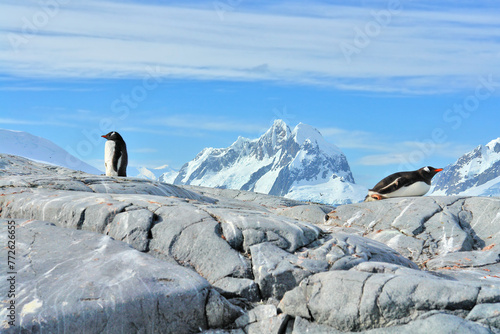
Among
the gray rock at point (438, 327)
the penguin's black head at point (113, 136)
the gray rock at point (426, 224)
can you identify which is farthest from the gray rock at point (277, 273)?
the penguin's black head at point (113, 136)

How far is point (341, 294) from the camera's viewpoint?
7727 millimetres

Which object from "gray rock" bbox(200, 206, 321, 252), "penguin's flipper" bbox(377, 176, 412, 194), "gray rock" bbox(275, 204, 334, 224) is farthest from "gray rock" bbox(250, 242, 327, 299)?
"penguin's flipper" bbox(377, 176, 412, 194)

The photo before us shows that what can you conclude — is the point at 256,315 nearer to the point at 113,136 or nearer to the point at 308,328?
the point at 308,328

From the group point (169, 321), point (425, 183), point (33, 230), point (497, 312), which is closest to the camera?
point (497, 312)

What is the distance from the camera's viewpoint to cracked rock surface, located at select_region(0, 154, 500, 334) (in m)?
7.35

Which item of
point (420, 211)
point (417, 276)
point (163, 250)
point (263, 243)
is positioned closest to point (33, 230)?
point (163, 250)

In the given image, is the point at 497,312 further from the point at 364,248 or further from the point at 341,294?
the point at 364,248

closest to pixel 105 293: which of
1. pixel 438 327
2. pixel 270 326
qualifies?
pixel 270 326

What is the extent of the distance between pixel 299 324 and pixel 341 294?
828mm

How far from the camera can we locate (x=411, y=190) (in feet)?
49.7

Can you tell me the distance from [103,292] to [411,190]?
10661mm

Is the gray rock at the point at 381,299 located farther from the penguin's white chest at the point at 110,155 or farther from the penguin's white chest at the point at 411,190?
the penguin's white chest at the point at 110,155

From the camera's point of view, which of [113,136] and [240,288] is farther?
[113,136]

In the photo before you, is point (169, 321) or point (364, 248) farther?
point (364, 248)
